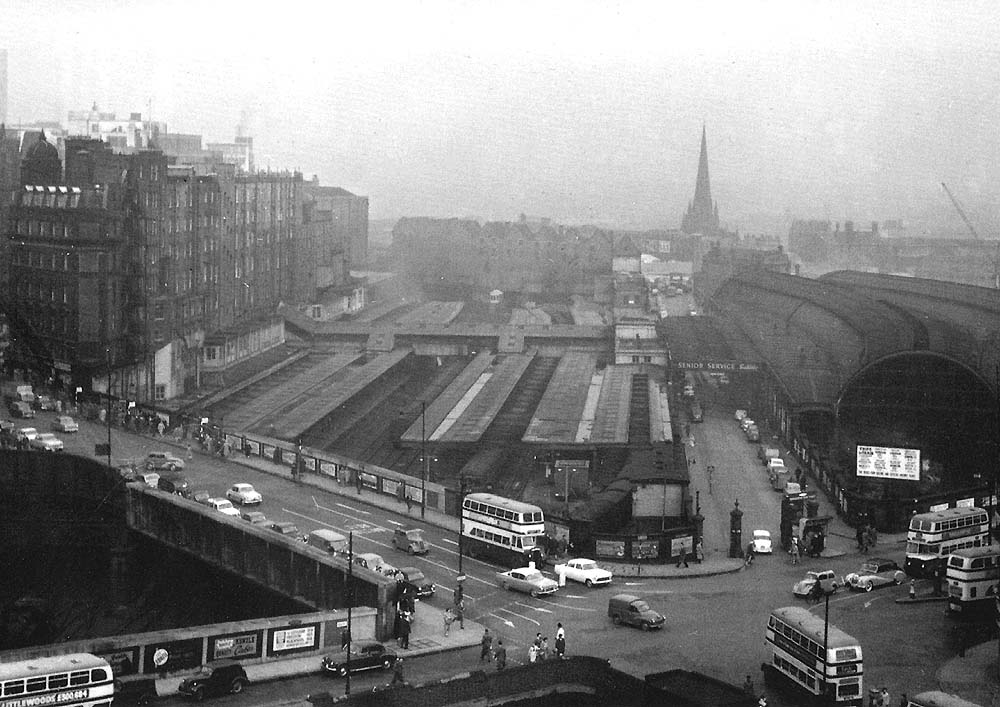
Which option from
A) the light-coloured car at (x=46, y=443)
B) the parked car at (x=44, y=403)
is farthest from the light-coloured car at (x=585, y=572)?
the parked car at (x=44, y=403)

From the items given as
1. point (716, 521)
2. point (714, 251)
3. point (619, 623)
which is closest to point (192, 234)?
point (716, 521)

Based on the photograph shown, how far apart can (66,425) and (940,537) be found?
13146 millimetres

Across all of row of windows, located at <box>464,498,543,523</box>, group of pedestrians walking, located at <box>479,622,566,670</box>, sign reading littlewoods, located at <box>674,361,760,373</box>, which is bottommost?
group of pedestrians walking, located at <box>479,622,566,670</box>

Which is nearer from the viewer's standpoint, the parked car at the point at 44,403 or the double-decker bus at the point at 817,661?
the double-decker bus at the point at 817,661

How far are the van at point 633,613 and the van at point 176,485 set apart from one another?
713 centimetres

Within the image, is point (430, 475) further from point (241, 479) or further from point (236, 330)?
point (236, 330)

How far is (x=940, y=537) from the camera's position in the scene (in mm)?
14242

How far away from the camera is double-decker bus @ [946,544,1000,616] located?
12.6 meters

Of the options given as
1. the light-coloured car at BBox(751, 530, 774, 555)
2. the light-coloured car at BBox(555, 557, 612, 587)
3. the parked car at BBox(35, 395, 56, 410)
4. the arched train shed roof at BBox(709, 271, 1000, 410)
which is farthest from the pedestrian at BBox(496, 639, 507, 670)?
the parked car at BBox(35, 395, 56, 410)

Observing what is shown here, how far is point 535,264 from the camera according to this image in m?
54.5

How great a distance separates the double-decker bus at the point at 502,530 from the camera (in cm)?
1411

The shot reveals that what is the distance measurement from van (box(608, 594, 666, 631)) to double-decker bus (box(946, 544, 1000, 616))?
2.91 m

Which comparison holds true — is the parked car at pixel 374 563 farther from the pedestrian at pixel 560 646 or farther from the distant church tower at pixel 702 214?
the distant church tower at pixel 702 214

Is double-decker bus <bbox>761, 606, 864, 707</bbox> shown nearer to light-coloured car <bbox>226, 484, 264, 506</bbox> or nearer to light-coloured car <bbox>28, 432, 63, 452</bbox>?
light-coloured car <bbox>226, 484, 264, 506</bbox>
